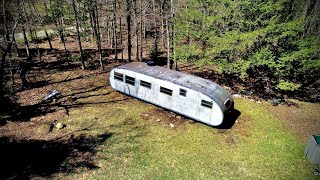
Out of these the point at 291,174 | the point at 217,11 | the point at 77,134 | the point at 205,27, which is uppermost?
the point at 217,11

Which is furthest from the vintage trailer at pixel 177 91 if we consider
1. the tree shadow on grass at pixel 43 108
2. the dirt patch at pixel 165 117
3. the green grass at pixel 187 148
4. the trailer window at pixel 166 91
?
the tree shadow on grass at pixel 43 108

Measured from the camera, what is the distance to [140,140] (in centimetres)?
1524

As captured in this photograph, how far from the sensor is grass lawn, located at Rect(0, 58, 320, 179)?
12.9m

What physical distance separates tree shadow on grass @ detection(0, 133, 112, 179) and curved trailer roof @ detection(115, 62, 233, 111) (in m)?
6.44

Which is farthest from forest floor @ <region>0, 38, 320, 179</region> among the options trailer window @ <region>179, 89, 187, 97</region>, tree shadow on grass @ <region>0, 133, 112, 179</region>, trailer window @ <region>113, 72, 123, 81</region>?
trailer window @ <region>179, 89, 187, 97</region>

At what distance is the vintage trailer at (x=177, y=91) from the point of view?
15922 millimetres

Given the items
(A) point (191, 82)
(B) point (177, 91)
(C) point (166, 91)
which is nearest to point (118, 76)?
(C) point (166, 91)

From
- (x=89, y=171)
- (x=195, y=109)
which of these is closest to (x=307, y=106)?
(x=195, y=109)

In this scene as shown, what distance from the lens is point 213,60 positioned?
21172mm

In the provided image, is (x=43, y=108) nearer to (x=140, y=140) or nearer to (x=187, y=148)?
(x=140, y=140)

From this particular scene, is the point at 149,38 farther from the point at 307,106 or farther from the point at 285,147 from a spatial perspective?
the point at 285,147

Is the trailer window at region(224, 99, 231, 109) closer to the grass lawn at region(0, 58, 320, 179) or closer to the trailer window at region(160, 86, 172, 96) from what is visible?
the grass lawn at region(0, 58, 320, 179)

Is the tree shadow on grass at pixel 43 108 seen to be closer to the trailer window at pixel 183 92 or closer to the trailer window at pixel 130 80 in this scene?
the trailer window at pixel 130 80

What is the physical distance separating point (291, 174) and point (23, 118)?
1890 cm
